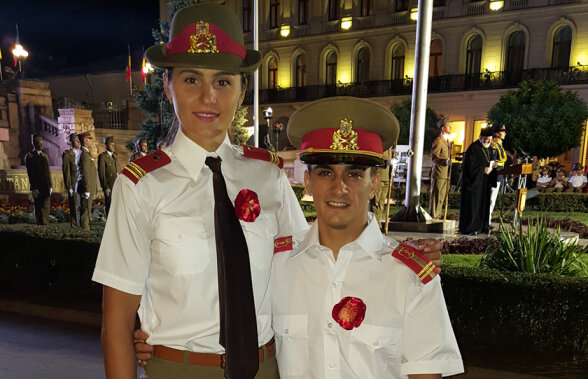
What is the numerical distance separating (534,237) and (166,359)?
5.42 meters

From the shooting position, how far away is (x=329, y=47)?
34906 millimetres

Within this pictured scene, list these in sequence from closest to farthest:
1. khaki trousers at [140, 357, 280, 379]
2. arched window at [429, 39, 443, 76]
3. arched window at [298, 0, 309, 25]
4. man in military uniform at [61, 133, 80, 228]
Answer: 1. khaki trousers at [140, 357, 280, 379]
2. man in military uniform at [61, 133, 80, 228]
3. arched window at [429, 39, 443, 76]
4. arched window at [298, 0, 309, 25]

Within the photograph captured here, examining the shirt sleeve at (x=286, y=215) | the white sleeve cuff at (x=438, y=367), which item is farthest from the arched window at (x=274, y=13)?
the white sleeve cuff at (x=438, y=367)

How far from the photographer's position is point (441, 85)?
30672 millimetres

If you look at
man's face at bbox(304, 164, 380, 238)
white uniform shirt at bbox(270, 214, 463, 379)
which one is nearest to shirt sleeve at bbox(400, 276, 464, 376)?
white uniform shirt at bbox(270, 214, 463, 379)

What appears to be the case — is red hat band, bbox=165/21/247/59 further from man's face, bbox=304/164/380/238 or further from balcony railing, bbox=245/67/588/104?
balcony railing, bbox=245/67/588/104

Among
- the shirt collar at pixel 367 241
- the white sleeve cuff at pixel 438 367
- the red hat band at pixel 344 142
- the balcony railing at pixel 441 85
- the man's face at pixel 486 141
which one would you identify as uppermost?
the balcony railing at pixel 441 85

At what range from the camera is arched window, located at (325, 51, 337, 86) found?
35.2 meters

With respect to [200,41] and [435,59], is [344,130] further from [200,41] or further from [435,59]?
[435,59]

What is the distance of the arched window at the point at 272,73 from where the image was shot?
37.4m

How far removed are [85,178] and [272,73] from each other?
91.9ft

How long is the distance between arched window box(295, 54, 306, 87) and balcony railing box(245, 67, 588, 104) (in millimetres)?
769

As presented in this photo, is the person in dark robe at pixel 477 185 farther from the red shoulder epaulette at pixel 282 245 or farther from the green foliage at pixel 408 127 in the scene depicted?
the green foliage at pixel 408 127

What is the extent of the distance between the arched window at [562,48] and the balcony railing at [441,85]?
36.1 inches
